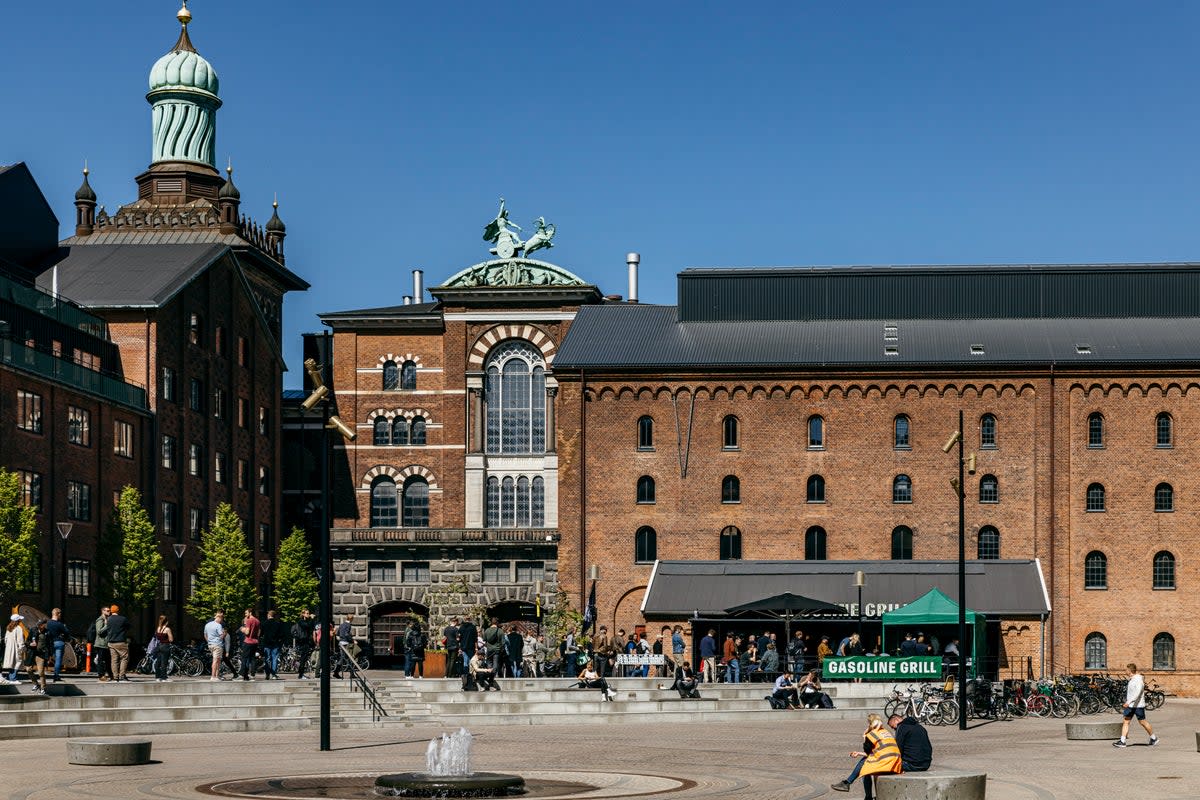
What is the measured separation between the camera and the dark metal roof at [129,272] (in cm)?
7750

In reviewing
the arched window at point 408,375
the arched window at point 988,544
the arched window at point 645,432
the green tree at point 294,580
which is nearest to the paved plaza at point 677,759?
the arched window at point 988,544

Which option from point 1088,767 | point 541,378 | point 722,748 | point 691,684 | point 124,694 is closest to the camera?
point 1088,767

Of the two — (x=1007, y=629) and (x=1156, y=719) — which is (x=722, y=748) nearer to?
(x=1156, y=719)

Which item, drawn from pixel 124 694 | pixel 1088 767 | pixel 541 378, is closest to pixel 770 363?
pixel 541 378

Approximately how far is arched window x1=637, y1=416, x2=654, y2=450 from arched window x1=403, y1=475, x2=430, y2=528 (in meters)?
16.3

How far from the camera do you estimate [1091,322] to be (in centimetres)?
7394

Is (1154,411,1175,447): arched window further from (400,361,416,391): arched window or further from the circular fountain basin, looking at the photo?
the circular fountain basin

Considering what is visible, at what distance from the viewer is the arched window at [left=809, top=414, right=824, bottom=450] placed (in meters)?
71.7

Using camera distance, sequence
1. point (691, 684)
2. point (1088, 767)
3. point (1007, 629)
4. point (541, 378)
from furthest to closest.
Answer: point (541, 378) → point (1007, 629) → point (691, 684) → point (1088, 767)

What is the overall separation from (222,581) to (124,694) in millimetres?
36642

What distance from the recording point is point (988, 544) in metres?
70.2

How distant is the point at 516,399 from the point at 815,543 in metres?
A: 18.4

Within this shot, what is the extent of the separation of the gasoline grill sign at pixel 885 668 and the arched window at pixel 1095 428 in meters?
20.5

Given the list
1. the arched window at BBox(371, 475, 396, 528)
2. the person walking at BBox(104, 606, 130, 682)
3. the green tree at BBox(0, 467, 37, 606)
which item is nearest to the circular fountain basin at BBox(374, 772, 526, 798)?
the person walking at BBox(104, 606, 130, 682)
